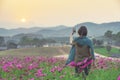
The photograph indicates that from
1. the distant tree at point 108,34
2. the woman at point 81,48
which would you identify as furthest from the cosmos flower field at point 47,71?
the distant tree at point 108,34

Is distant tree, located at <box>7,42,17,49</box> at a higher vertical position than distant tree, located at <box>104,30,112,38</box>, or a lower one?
lower

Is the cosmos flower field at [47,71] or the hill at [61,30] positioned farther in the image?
Answer: the hill at [61,30]

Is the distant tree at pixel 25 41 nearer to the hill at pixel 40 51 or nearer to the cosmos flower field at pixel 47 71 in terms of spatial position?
the hill at pixel 40 51

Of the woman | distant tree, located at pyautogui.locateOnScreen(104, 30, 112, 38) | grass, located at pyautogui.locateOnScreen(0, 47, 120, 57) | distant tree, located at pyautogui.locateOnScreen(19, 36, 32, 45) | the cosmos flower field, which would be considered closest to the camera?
the cosmos flower field

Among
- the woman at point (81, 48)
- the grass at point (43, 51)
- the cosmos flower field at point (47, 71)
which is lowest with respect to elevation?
the cosmos flower field at point (47, 71)

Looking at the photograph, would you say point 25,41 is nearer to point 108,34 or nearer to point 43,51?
point 43,51

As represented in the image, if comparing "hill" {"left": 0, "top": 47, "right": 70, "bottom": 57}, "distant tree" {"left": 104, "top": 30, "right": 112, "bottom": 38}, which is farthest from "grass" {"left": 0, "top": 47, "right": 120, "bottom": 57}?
"distant tree" {"left": 104, "top": 30, "right": 112, "bottom": 38}

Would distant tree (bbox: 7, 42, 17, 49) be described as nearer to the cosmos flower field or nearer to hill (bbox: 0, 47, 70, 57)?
hill (bbox: 0, 47, 70, 57)

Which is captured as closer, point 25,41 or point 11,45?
point 11,45

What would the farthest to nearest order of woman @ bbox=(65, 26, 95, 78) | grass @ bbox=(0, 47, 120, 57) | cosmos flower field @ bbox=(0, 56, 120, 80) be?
grass @ bbox=(0, 47, 120, 57) → woman @ bbox=(65, 26, 95, 78) → cosmos flower field @ bbox=(0, 56, 120, 80)

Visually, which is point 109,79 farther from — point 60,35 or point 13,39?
point 13,39

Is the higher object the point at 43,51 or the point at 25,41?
the point at 25,41

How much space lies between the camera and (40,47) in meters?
7.93

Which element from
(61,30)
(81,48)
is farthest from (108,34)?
(81,48)
